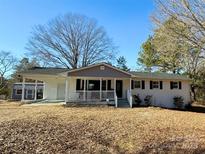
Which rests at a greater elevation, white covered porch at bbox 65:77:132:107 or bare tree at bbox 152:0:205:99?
bare tree at bbox 152:0:205:99

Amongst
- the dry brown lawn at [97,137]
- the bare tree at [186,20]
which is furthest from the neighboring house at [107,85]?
the bare tree at [186,20]

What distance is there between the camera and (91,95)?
830 inches

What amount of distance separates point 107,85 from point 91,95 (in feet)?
9.23

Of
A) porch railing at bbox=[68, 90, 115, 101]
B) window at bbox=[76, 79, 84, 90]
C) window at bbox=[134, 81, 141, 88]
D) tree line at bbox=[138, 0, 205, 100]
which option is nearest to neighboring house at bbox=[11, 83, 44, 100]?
window at bbox=[76, 79, 84, 90]

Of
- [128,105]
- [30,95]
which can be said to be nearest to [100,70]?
[128,105]

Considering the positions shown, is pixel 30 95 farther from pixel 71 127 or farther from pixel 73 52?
pixel 71 127

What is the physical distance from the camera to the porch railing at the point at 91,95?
20.9 m

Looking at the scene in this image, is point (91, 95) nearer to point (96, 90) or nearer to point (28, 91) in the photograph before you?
point (96, 90)

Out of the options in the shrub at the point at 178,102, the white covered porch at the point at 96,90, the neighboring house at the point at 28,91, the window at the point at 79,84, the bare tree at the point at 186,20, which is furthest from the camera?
the neighboring house at the point at 28,91

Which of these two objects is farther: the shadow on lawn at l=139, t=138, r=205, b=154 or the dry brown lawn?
the shadow on lawn at l=139, t=138, r=205, b=154

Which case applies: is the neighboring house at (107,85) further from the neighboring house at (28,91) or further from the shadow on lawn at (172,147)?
the neighboring house at (28,91)

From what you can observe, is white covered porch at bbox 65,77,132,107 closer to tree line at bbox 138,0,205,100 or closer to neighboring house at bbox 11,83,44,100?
tree line at bbox 138,0,205,100

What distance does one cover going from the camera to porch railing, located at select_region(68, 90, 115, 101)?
2094cm

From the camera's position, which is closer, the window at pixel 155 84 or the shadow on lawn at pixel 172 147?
the shadow on lawn at pixel 172 147
